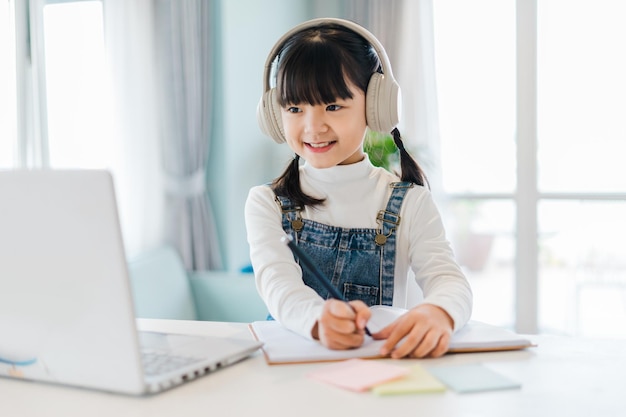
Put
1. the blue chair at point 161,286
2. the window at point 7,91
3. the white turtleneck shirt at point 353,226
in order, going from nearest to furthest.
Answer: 1. the white turtleneck shirt at point 353,226
2. the window at point 7,91
3. the blue chair at point 161,286

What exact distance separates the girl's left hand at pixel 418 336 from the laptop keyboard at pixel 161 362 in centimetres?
27

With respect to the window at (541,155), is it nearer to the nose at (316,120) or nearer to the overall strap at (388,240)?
the overall strap at (388,240)

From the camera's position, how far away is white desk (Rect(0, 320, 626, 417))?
29.9 inches

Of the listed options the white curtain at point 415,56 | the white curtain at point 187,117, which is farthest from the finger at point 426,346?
the white curtain at point 415,56

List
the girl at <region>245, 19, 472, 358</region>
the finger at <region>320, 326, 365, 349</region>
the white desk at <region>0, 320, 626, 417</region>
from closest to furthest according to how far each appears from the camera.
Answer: the white desk at <region>0, 320, 626, 417</region>
the finger at <region>320, 326, 365, 349</region>
the girl at <region>245, 19, 472, 358</region>

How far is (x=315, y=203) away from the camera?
4.59 feet

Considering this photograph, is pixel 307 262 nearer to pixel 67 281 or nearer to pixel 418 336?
pixel 418 336

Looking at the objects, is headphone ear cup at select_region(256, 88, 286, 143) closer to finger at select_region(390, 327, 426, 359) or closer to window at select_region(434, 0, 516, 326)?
finger at select_region(390, 327, 426, 359)

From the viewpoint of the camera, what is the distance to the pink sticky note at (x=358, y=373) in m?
0.84

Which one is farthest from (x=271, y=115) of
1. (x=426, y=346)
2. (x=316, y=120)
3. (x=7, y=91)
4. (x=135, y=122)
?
(x=135, y=122)

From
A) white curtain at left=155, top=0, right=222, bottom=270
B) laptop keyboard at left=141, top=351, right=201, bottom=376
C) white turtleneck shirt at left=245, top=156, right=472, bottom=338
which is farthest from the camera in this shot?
white curtain at left=155, top=0, right=222, bottom=270

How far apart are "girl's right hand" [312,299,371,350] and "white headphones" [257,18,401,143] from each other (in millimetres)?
446

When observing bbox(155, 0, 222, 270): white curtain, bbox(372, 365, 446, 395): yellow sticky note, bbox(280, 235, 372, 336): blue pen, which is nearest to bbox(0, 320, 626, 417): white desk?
bbox(372, 365, 446, 395): yellow sticky note

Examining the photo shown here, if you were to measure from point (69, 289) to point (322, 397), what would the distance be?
1.04ft
